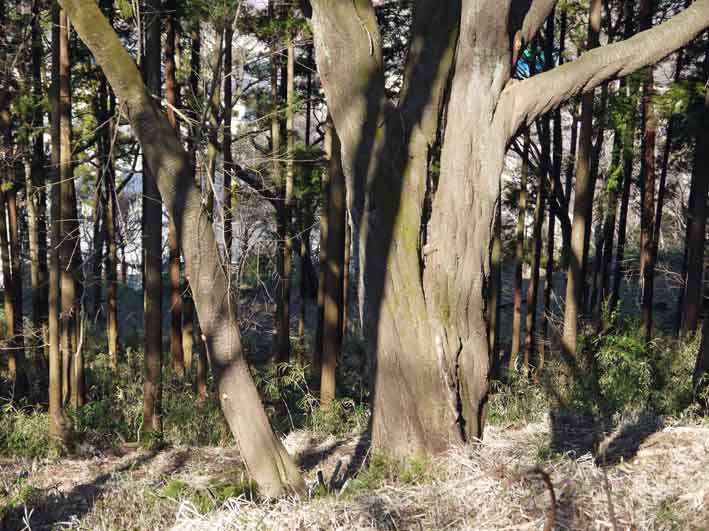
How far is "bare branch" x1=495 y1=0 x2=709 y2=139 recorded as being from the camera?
15.7ft

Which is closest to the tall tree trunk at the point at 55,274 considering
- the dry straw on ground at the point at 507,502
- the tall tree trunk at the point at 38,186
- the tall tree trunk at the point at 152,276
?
the tall tree trunk at the point at 152,276

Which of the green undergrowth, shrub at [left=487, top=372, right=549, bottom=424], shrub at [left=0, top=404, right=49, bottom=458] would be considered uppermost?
the green undergrowth

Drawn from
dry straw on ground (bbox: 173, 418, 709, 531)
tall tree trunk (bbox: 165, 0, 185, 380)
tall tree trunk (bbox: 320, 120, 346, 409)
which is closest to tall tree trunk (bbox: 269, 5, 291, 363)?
tall tree trunk (bbox: 165, 0, 185, 380)

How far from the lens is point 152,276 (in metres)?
9.12

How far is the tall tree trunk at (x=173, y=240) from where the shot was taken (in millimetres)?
10867

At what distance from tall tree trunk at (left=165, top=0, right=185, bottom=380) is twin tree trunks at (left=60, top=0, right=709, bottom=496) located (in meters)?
4.89

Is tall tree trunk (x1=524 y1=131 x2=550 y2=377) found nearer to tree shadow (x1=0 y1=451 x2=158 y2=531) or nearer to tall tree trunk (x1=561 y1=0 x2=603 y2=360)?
tall tree trunk (x1=561 y1=0 x2=603 y2=360)

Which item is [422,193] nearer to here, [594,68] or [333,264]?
[594,68]

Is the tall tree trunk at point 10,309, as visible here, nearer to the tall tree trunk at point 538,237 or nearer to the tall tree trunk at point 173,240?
the tall tree trunk at point 173,240

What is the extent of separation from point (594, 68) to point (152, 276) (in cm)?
617

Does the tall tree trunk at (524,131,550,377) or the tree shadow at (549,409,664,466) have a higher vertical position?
the tall tree trunk at (524,131,550,377)

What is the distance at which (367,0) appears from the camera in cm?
507

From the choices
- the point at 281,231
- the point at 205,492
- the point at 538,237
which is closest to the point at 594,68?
the point at 205,492

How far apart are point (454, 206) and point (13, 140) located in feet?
36.1
